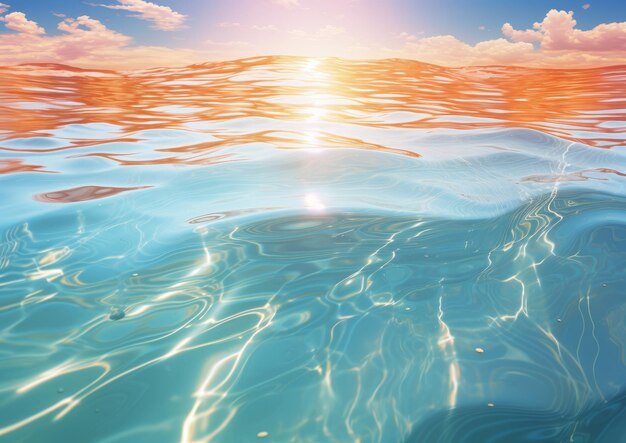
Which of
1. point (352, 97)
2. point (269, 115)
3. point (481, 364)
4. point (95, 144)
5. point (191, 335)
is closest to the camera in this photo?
point (481, 364)

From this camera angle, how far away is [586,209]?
252 cm

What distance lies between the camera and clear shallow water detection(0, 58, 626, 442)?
114cm

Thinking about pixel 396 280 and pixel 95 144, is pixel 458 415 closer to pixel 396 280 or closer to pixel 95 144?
pixel 396 280

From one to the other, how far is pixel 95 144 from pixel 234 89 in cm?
876

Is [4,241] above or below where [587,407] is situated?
below

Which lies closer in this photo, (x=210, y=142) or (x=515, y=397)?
(x=515, y=397)

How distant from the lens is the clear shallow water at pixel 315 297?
1140 mm

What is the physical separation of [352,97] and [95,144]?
24.0 ft

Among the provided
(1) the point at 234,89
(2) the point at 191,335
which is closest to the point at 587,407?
(2) the point at 191,335

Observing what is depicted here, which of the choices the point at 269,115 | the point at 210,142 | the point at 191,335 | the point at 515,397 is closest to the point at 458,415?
the point at 515,397

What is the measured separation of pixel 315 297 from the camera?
1.66m

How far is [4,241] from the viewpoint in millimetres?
2189

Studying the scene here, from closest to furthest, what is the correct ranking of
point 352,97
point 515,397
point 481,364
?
point 515,397 < point 481,364 < point 352,97

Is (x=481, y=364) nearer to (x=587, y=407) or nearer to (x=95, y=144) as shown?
(x=587, y=407)
